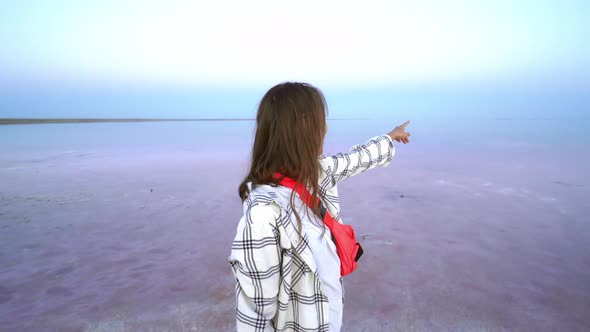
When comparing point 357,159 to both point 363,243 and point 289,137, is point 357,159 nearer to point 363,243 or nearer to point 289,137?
point 289,137

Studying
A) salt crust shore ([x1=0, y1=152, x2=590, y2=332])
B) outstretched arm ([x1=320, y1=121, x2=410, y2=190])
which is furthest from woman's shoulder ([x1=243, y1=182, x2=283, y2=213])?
salt crust shore ([x1=0, y1=152, x2=590, y2=332])

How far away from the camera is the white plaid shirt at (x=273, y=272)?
840mm

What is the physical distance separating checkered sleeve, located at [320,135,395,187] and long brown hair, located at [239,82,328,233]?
0.32ft

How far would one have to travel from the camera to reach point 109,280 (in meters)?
2.16

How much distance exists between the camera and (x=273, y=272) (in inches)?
34.1

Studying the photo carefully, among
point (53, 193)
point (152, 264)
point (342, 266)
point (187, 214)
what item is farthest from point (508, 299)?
point (53, 193)

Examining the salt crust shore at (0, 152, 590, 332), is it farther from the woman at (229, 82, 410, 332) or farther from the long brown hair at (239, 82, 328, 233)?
the long brown hair at (239, 82, 328, 233)

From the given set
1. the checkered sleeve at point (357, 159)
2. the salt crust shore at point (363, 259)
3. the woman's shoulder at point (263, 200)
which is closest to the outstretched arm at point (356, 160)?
the checkered sleeve at point (357, 159)

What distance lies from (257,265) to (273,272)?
0.05 metres

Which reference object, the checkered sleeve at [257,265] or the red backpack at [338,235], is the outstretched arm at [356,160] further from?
the checkered sleeve at [257,265]

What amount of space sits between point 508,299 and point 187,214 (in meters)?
2.57

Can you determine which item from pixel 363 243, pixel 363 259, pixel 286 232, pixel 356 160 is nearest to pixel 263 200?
pixel 286 232

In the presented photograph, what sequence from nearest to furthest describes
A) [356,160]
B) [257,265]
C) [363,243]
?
[257,265] → [356,160] → [363,243]

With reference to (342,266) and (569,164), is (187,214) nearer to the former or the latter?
(342,266)
